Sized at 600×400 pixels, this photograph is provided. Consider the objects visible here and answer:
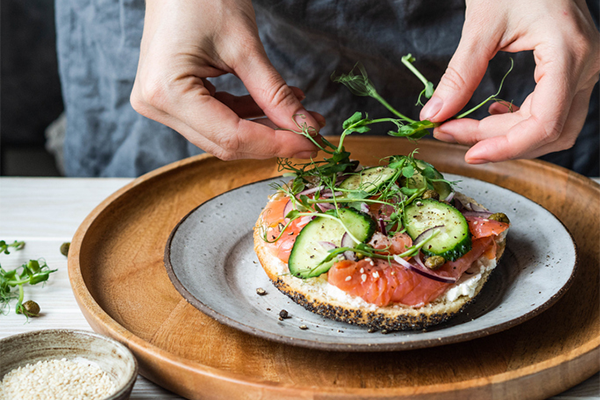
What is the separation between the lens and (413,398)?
3.77ft

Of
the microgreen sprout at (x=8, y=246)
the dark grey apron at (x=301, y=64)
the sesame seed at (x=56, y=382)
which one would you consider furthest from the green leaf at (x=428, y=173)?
the microgreen sprout at (x=8, y=246)

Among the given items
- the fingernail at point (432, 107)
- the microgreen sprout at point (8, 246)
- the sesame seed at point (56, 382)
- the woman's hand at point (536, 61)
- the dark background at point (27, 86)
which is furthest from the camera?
the dark background at point (27, 86)

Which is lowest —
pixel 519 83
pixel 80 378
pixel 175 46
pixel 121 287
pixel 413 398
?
pixel 121 287

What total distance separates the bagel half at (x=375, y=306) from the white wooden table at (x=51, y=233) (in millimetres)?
347

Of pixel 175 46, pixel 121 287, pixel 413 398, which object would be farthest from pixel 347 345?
pixel 175 46

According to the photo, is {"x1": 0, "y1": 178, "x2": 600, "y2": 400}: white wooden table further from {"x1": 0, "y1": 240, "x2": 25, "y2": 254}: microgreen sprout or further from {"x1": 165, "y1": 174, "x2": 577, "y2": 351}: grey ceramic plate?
{"x1": 165, "y1": 174, "x2": 577, "y2": 351}: grey ceramic plate

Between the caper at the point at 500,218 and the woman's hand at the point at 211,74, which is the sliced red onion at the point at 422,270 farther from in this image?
the woman's hand at the point at 211,74

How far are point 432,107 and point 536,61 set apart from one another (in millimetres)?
352

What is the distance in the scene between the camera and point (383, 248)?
1.52 meters

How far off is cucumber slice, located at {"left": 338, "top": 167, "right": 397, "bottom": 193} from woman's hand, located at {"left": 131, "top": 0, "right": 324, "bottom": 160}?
197mm

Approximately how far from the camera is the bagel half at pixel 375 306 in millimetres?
1462

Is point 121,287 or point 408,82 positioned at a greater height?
point 408,82

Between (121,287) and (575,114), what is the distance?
5.61 feet

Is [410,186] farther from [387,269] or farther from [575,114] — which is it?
[575,114]
